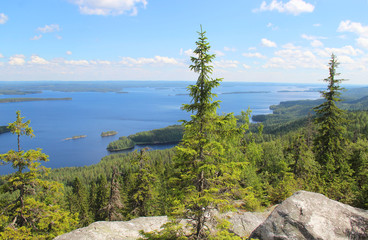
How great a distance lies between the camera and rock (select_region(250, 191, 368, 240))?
973 cm

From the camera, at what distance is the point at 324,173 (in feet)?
66.5

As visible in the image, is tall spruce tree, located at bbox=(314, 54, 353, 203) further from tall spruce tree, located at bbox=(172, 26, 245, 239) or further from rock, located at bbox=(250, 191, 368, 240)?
tall spruce tree, located at bbox=(172, 26, 245, 239)

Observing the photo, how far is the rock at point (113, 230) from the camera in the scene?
13336 millimetres

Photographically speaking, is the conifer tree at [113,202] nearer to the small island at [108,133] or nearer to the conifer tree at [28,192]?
the conifer tree at [28,192]

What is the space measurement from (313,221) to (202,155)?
606cm

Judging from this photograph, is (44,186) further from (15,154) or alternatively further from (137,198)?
(137,198)

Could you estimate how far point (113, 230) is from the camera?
14.7m

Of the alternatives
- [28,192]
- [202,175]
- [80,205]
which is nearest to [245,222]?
[202,175]

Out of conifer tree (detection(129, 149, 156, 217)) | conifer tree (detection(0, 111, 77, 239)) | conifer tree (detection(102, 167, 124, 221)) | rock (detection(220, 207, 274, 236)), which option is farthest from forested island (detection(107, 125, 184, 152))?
rock (detection(220, 207, 274, 236))

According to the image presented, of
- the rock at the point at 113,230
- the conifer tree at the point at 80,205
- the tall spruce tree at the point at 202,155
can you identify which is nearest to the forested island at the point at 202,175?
the tall spruce tree at the point at 202,155

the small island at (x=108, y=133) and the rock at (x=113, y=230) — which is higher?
the rock at (x=113, y=230)

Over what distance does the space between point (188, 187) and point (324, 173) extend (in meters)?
17.1

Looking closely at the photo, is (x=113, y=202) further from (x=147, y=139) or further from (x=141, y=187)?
(x=147, y=139)

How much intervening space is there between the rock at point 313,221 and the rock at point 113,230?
27.2ft
